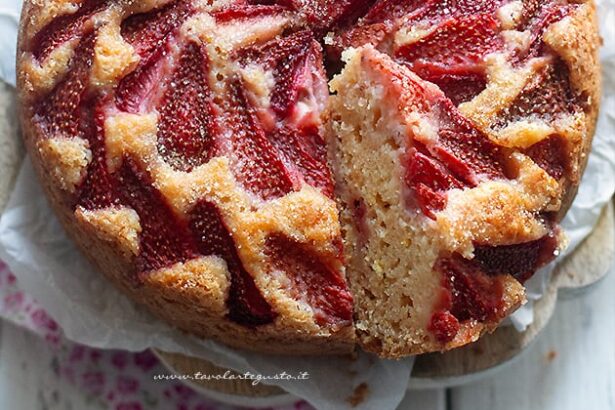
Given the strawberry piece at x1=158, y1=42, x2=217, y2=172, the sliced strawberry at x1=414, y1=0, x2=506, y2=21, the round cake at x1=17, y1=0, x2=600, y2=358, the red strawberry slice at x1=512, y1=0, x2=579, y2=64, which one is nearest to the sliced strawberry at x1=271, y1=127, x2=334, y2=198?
the round cake at x1=17, y1=0, x2=600, y2=358

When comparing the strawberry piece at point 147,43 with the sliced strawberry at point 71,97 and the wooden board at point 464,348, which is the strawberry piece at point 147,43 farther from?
the wooden board at point 464,348

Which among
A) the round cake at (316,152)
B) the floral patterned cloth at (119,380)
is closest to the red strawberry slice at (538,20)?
the round cake at (316,152)

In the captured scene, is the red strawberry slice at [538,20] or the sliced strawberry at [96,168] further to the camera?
the red strawberry slice at [538,20]

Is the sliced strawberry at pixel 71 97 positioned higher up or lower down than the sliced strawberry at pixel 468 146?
higher up

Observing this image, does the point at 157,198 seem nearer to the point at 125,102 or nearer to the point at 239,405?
the point at 125,102

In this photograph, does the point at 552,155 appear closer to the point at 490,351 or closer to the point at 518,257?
the point at 518,257

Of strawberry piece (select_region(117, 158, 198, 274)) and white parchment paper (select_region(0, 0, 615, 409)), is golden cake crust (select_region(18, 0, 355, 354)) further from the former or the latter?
white parchment paper (select_region(0, 0, 615, 409))

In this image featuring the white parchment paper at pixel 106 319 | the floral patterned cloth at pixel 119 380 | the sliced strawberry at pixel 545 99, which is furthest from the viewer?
the floral patterned cloth at pixel 119 380

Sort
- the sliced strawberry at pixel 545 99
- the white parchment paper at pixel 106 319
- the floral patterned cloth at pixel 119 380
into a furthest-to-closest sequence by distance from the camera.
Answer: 1. the floral patterned cloth at pixel 119 380
2. the white parchment paper at pixel 106 319
3. the sliced strawberry at pixel 545 99

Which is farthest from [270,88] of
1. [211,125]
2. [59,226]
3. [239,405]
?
[239,405]
